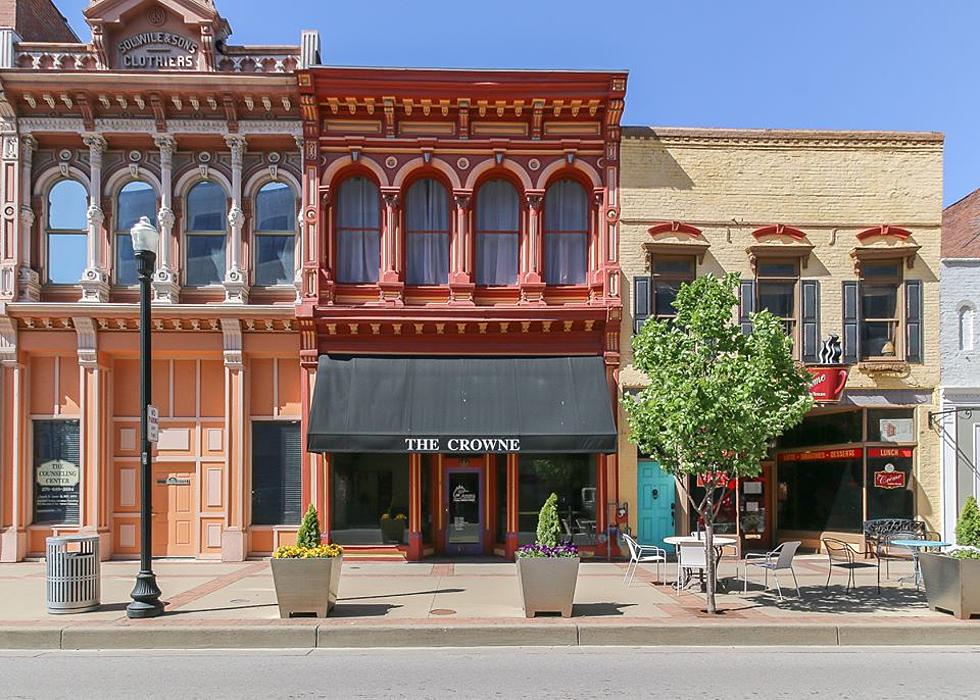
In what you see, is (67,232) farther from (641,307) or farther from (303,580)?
(641,307)

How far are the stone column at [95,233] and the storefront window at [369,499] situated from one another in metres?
5.82

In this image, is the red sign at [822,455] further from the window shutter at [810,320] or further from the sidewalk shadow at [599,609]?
the sidewalk shadow at [599,609]

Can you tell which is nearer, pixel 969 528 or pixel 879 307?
pixel 969 528

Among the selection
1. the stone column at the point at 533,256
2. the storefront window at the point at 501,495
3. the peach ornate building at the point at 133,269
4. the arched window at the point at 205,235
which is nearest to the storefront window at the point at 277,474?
the peach ornate building at the point at 133,269

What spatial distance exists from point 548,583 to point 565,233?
29.5ft

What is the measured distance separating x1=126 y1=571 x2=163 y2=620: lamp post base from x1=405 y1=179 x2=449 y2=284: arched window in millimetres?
8572

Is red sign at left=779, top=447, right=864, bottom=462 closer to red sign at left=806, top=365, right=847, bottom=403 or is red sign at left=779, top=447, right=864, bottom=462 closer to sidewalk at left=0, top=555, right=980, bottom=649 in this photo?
red sign at left=806, top=365, right=847, bottom=403

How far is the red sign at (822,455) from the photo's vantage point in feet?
59.3

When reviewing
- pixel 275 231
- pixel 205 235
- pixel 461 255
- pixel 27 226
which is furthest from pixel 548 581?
pixel 27 226

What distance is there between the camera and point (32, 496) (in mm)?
17875

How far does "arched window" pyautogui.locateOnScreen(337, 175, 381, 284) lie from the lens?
18375 millimetres

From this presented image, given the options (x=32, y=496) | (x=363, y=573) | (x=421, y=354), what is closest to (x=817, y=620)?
(x=363, y=573)

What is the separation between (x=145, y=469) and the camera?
12078 millimetres

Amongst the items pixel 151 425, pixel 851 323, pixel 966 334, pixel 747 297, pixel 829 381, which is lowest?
pixel 151 425
